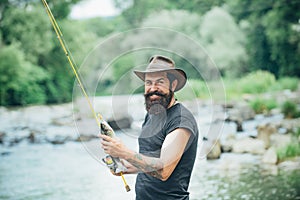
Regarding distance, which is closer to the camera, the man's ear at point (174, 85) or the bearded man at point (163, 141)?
the bearded man at point (163, 141)

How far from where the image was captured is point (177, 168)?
1.76 metres

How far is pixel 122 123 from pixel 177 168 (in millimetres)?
401

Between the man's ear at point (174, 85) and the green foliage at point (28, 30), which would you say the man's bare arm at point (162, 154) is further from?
the green foliage at point (28, 30)

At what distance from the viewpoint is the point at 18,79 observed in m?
18.1

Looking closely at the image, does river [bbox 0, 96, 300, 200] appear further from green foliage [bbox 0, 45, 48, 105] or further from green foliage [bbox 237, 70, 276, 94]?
green foliage [bbox 0, 45, 48, 105]

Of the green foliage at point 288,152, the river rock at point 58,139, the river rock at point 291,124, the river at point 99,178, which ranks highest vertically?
the green foliage at point 288,152

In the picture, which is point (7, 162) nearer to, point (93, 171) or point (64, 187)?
point (93, 171)

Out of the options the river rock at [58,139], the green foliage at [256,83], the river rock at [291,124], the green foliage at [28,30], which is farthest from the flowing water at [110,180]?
→ the green foliage at [256,83]

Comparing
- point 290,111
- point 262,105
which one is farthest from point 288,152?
point 262,105

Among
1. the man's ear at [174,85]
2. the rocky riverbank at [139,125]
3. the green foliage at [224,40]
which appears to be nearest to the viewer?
the man's ear at [174,85]

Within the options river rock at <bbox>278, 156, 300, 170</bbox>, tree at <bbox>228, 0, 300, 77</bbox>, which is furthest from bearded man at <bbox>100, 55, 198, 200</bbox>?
tree at <bbox>228, 0, 300, 77</bbox>

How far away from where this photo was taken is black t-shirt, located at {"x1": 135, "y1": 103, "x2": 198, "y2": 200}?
172cm

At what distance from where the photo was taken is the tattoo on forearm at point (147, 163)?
162 centimetres

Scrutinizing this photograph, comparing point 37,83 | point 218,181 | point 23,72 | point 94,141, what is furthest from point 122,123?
point 37,83
